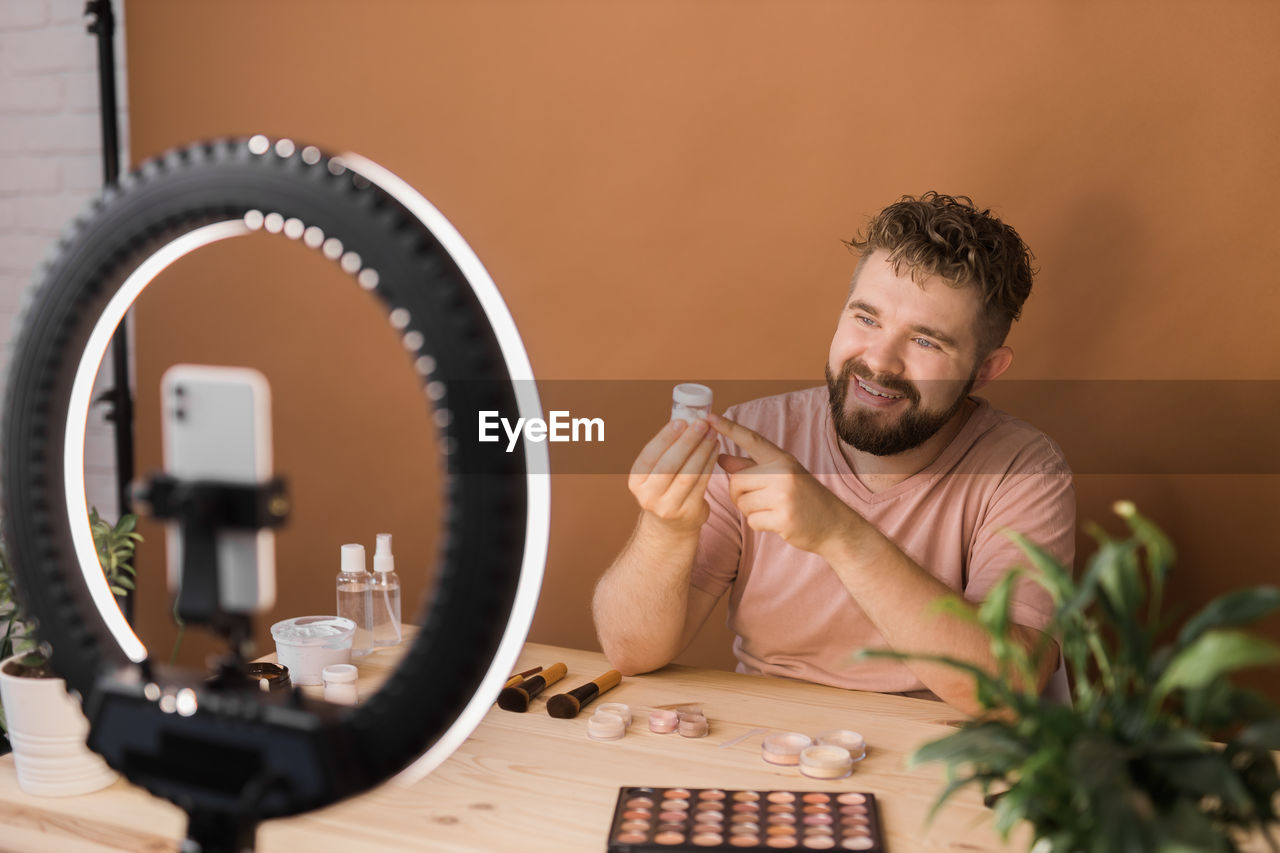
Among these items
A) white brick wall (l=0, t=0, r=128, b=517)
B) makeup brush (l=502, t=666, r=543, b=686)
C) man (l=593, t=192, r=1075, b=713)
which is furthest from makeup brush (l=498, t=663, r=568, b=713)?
white brick wall (l=0, t=0, r=128, b=517)

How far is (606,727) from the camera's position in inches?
45.1

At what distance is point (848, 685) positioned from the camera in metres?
1.57

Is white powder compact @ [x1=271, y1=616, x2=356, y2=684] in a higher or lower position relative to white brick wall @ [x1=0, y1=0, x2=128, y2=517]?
lower

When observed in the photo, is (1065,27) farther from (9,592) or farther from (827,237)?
(9,592)

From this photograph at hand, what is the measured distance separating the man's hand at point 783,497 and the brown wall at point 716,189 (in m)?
0.70

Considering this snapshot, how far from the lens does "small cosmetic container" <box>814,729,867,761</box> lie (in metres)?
1.10

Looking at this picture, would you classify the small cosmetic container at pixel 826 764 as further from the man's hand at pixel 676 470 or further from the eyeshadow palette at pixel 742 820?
the man's hand at pixel 676 470

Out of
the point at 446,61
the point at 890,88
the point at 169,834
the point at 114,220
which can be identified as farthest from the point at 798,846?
the point at 446,61

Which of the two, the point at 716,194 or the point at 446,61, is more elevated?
the point at 446,61

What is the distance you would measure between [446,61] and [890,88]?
94 cm

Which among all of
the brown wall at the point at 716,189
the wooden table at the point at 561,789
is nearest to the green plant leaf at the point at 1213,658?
the wooden table at the point at 561,789

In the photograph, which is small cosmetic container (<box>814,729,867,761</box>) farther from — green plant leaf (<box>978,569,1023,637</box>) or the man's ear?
the man's ear

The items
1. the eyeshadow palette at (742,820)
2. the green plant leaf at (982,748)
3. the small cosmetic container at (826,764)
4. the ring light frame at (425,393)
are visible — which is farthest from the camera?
the small cosmetic container at (826,764)

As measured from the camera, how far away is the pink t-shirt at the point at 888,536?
1.54 m
